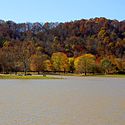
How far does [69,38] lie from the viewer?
151250mm

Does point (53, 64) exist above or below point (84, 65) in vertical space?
above

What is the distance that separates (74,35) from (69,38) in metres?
7.93

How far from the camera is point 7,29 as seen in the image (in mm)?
168625

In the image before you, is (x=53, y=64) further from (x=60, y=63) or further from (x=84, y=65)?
(x=84, y=65)

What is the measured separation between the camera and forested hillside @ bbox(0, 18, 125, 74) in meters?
131

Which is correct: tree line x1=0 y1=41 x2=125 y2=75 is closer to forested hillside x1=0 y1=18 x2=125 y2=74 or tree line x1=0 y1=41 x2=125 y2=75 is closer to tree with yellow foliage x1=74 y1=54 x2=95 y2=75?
tree with yellow foliage x1=74 y1=54 x2=95 y2=75

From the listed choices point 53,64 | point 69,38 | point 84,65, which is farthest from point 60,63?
point 69,38

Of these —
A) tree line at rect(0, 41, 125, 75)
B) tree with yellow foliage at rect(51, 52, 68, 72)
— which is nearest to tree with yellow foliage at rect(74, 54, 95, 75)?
tree line at rect(0, 41, 125, 75)

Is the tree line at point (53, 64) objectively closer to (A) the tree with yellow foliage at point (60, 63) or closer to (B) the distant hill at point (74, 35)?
(A) the tree with yellow foliage at point (60, 63)

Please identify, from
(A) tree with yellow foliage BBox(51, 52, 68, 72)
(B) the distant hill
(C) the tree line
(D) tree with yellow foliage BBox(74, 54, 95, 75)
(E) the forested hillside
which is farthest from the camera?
(B) the distant hill

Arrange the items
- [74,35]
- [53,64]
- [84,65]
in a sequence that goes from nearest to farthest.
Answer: [84,65]
[53,64]
[74,35]

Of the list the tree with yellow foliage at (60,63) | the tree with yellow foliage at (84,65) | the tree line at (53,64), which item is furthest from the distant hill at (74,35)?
the tree with yellow foliage at (84,65)

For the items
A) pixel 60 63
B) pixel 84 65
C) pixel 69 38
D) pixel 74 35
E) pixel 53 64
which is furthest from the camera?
pixel 74 35

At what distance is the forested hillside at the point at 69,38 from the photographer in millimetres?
130650
